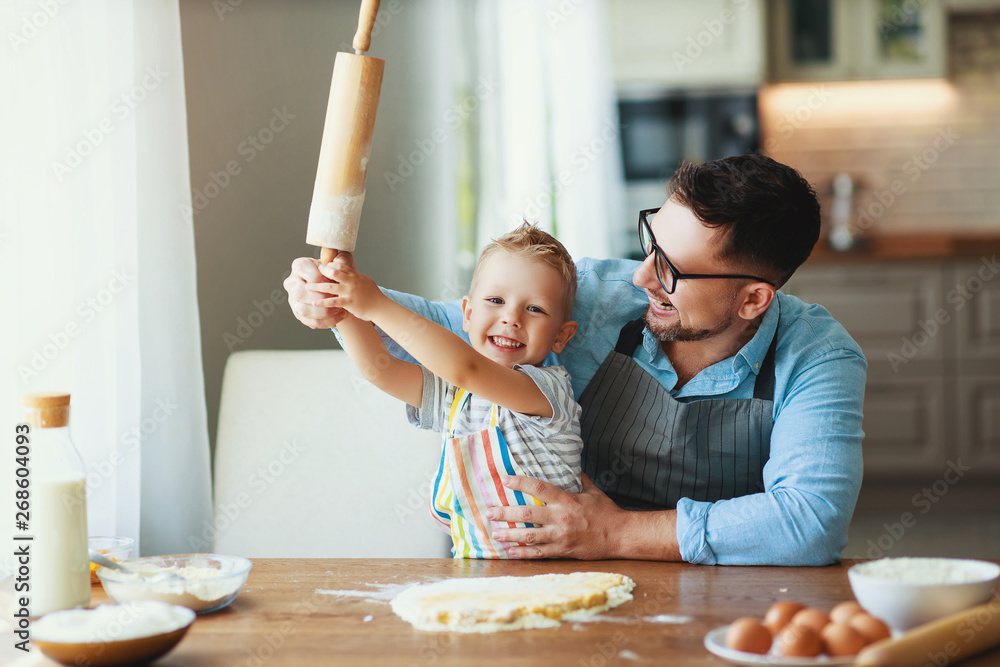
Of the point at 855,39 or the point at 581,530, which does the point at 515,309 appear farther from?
the point at 855,39

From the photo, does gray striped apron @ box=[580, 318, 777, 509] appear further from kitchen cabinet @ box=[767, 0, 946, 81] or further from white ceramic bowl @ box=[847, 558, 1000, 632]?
kitchen cabinet @ box=[767, 0, 946, 81]

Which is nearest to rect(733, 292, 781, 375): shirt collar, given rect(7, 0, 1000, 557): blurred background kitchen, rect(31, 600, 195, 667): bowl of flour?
rect(31, 600, 195, 667): bowl of flour

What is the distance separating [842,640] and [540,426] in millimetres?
649

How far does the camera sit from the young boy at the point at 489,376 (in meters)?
1.21

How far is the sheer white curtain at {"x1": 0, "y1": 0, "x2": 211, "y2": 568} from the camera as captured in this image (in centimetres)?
158

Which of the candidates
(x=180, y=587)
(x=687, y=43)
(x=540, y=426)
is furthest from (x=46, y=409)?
(x=687, y=43)

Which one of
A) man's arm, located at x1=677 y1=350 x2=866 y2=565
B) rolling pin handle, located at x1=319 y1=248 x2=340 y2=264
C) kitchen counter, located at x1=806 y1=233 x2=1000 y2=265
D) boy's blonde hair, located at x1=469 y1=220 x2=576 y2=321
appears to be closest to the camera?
rolling pin handle, located at x1=319 y1=248 x2=340 y2=264

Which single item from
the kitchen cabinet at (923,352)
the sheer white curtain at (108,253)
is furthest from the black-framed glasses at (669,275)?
the kitchen cabinet at (923,352)

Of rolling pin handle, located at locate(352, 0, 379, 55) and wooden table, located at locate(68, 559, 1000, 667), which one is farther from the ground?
rolling pin handle, located at locate(352, 0, 379, 55)

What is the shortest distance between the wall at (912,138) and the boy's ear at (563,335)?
319 centimetres

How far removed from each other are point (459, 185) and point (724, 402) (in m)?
1.62

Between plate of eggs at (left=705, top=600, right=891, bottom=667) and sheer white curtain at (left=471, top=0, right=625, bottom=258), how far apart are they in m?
1.78

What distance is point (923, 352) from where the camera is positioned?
12.0ft

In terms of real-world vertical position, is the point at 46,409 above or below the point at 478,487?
above
